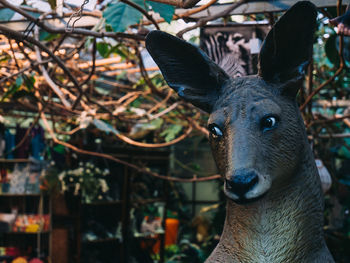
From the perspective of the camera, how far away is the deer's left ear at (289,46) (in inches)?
30.3

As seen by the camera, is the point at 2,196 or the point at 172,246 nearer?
the point at 2,196

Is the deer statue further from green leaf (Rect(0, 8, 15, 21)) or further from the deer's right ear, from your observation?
green leaf (Rect(0, 8, 15, 21))

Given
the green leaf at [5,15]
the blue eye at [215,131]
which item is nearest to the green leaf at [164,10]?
the blue eye at [215,131]

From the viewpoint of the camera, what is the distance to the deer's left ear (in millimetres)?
770

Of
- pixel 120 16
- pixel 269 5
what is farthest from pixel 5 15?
pixel 269 5

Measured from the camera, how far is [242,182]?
2.25ft

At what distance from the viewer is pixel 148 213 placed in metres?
5.36

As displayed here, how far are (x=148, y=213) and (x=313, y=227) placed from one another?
4639 millimetres

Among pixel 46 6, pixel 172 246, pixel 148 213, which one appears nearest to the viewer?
pixel 46 6

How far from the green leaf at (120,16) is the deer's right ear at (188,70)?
13.2 inches

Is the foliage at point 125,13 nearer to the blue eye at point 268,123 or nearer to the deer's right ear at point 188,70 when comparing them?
the deer's right ear at point 188,70

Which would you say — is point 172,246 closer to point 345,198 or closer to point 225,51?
point 345,198

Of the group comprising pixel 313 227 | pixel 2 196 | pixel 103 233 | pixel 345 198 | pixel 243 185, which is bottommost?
pixel 103 233

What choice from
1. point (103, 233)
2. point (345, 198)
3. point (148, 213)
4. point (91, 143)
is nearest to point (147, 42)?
point (345, 198)
